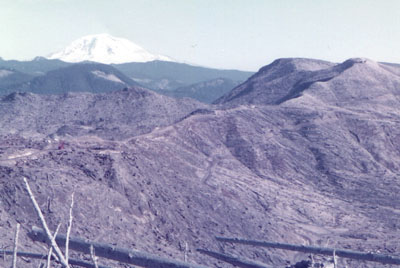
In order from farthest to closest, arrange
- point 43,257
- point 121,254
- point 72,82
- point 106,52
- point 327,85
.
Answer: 1. point 106,52
2. point 72,82
3. point 327,85
4. point 121,254
5. point 43,257

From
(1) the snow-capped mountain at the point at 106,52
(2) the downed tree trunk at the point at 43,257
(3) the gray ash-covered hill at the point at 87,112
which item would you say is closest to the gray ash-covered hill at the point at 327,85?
(3) the gray ash-covered hill at the point at 87,112

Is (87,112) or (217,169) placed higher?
(87,112)

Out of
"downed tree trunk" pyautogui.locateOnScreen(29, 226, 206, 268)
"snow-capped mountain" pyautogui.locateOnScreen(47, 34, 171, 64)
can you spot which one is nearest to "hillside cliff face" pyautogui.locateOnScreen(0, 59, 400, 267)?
"downed tree trunk" pyautogui.locateOnScreen(29, 226, 206, 268)

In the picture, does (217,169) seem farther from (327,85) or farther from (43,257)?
(327,85)

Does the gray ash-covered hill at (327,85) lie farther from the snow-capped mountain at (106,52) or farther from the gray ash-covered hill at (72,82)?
the snow-capped mountain at (106,52)

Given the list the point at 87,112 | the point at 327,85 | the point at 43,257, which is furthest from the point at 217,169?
the point at 87,112

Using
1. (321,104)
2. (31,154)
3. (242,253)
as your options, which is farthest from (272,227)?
(321,104)
